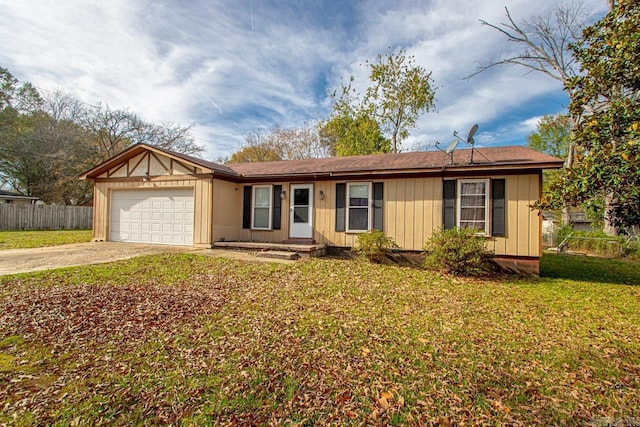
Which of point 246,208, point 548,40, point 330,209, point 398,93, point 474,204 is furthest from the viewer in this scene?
point 398,93

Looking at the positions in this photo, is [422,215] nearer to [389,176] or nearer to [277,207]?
[389,176]

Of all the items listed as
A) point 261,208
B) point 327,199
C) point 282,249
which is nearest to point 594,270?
point 327,199

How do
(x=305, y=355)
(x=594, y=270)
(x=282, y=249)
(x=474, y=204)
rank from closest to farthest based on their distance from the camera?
(x=305, y=355) < (x=474, y=204) < (x=594, y=270) < (x=282, y=249)

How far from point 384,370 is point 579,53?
5732 millimetres

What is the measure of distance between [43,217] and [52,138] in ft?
25.6

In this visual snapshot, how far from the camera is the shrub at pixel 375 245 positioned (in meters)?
8.57

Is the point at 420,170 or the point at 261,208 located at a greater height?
the point at 420,170

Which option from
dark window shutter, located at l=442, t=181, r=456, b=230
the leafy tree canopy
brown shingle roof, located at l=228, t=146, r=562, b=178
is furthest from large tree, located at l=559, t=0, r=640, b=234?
dark window shutter, located at l=442, t=181, r=456, b=230

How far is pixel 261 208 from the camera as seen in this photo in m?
10.9

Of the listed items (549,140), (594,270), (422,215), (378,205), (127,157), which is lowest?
(594,270)

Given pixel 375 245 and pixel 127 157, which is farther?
pixel 127 157

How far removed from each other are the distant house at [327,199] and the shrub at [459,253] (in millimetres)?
860

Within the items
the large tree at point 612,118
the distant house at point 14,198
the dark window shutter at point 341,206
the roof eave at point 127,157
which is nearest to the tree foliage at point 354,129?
the dark window shutter at point 341,206

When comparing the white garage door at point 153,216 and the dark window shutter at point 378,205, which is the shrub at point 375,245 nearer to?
the dark window shutter at point 378,205
